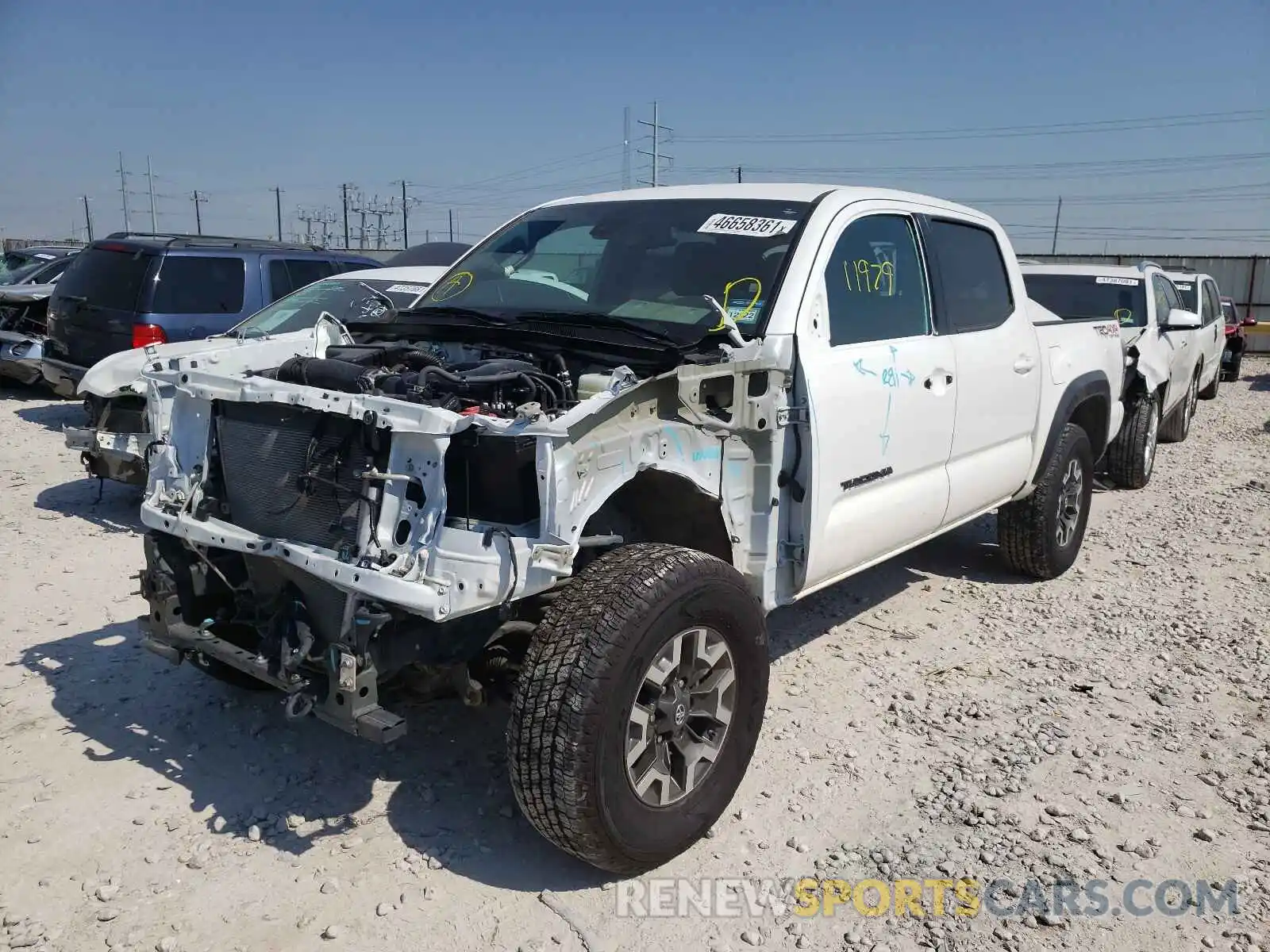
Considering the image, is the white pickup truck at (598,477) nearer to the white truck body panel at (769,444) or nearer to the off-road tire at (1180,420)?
the white truck body panel at (769,444)

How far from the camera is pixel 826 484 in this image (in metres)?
3.86

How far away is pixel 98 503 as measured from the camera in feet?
24.1

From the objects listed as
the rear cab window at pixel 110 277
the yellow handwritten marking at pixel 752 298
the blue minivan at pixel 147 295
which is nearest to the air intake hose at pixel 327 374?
the yellow handwritten marking at pixel 752 298

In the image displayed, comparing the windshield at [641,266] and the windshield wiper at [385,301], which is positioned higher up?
the windshield at [641,266]

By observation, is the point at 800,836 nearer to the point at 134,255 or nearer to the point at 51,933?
the point at 51,933

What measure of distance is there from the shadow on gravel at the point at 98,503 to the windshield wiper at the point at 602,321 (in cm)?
394

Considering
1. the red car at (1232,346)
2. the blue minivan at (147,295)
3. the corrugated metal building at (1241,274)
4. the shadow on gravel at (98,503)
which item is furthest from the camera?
the corrugated metal building at (1241,274)

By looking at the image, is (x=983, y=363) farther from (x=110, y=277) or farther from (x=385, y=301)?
(x=110, y=277)

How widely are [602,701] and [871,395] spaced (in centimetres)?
184

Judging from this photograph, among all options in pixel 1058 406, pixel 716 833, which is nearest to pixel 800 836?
pixel 716 833

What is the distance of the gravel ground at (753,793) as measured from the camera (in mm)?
2957

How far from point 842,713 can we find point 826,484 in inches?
42.7

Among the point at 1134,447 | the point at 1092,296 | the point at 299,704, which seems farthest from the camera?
the point at 1092,296

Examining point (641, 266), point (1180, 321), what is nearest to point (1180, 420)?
point (1180, 321)
